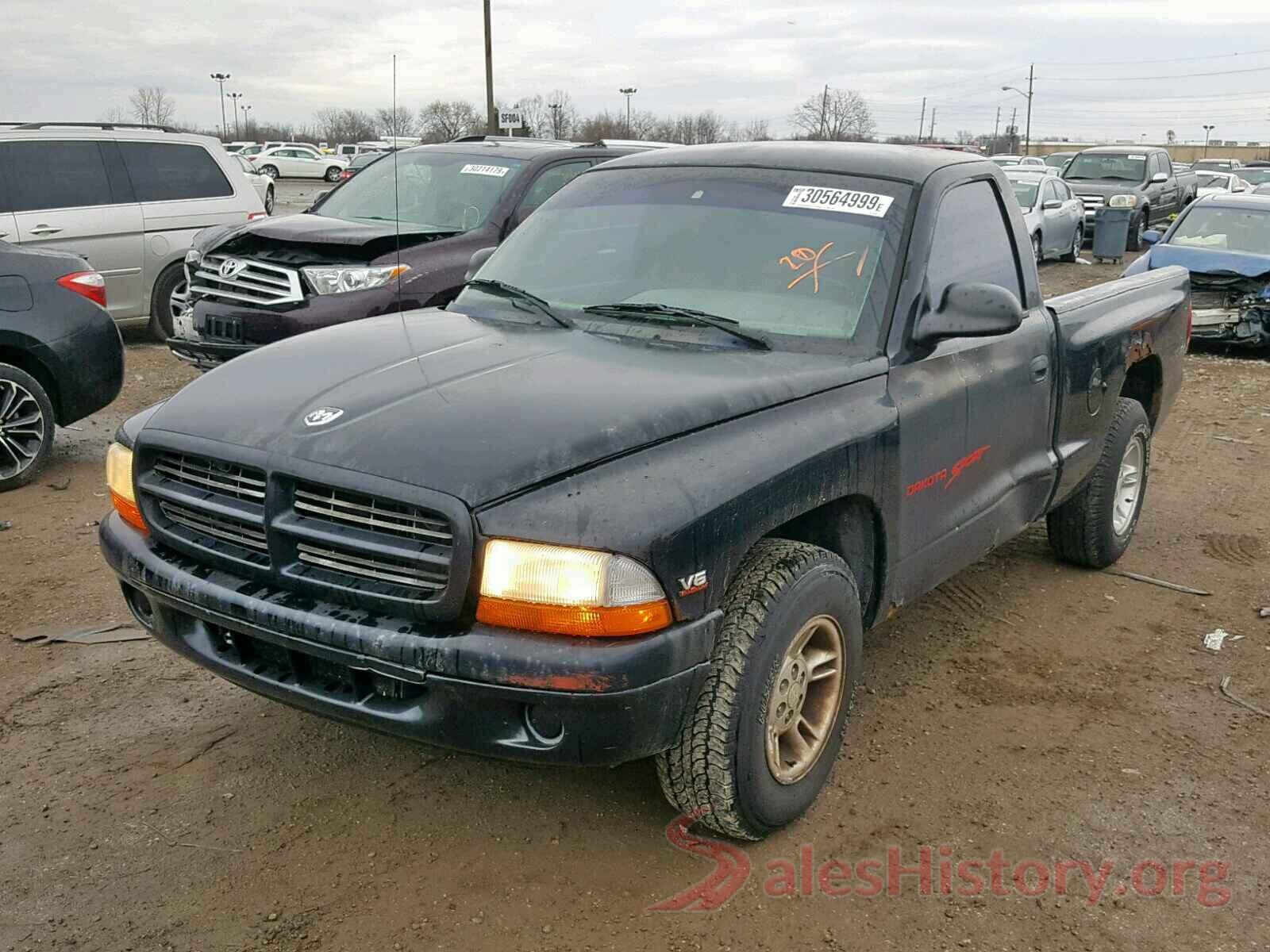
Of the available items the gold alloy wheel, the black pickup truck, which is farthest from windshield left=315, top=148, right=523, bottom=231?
the gold alloy wheel

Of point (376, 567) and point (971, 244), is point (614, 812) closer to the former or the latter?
point (376, 567)

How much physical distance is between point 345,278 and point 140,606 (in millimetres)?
4301

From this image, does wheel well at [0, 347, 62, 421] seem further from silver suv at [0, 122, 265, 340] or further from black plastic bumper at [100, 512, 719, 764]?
black plastic bumper at [100, 512, 719, 764]

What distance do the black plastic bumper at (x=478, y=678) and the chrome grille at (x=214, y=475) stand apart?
228 millimetres

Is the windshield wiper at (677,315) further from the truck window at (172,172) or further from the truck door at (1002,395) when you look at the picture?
the truck window at (172,172)

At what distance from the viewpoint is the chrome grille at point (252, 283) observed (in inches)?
285

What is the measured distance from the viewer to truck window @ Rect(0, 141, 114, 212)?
9.73 m

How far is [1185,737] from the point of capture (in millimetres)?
3854

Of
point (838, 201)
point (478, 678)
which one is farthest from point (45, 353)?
point (478, 678)

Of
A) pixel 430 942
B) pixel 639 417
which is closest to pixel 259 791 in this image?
pixel 430 942

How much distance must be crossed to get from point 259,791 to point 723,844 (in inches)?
52.3

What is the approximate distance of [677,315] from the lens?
Answer: 3598mm

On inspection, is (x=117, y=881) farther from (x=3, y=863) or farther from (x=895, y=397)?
(x=895, y=397)

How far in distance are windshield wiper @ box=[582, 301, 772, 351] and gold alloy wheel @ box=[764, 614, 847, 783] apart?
87cm
